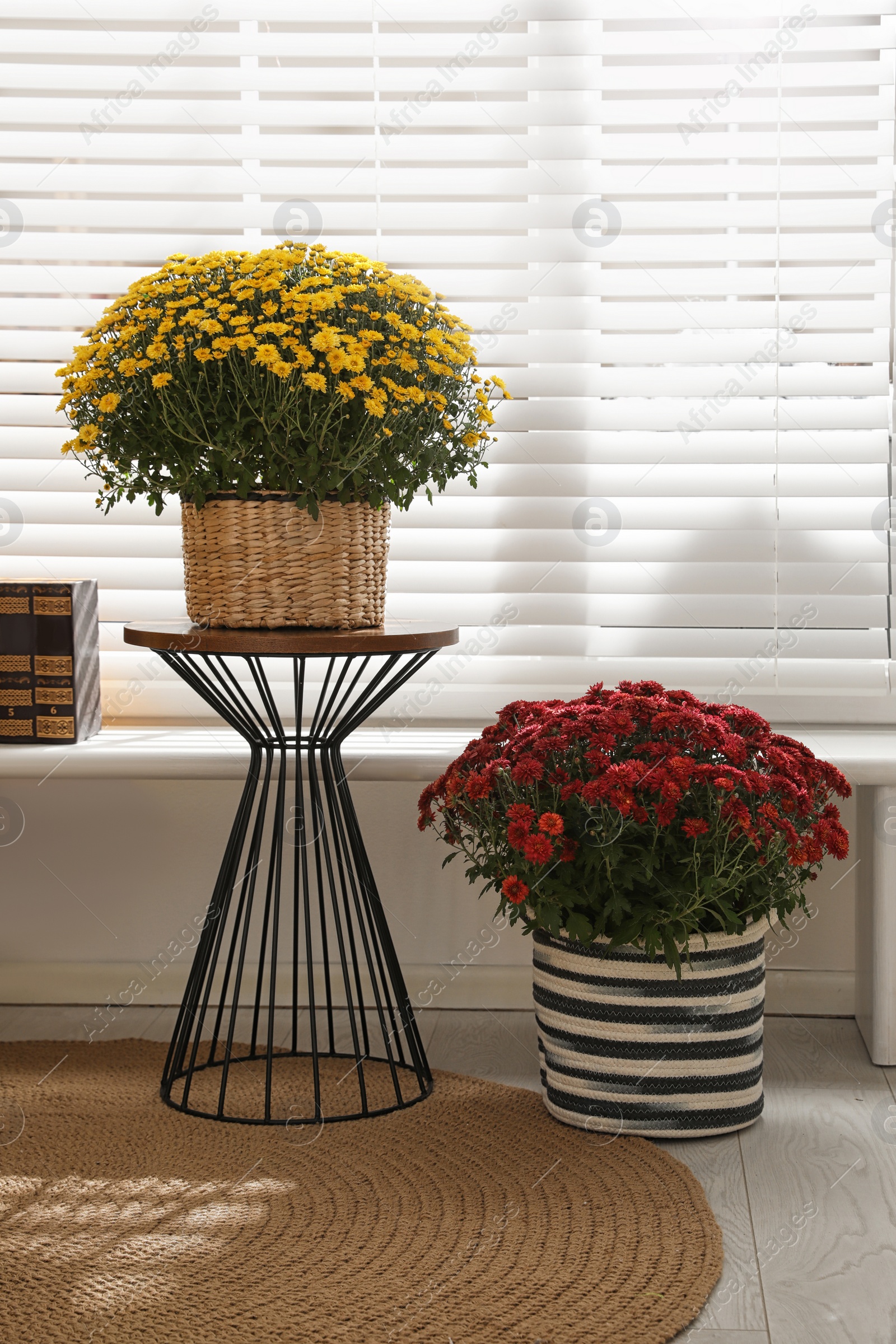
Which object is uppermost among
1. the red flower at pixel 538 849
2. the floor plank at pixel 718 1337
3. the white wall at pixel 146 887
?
the red flower at pixel 538 849

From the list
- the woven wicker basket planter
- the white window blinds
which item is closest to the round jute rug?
the woven wicker basket planter

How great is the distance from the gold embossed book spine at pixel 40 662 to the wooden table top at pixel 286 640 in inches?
16.8

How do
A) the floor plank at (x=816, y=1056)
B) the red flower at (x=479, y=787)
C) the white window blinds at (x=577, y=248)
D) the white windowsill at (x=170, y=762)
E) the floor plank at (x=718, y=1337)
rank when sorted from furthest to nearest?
1. the white window blinds at (x=577, y=248)
2. the white windowsill at (x=170, y=762)
3. the floor plank at (x=816, y=1056)
4. the red flower at (x=479, y=787)
5. the floor plank at (x=718, y=1337)

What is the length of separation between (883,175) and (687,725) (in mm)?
1211

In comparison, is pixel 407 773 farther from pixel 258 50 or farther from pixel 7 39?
pixel 7 39

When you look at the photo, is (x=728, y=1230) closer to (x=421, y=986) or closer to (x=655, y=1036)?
(x=655, y=1036)

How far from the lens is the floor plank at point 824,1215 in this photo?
1.40 metres

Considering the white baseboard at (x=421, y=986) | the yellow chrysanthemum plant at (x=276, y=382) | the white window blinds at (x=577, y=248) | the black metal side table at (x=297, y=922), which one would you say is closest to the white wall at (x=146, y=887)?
the white baseboard at (x=421, y=986)

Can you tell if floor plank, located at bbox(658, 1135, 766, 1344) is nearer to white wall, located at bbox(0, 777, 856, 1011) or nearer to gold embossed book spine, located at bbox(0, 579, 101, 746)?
white wall, located at bbox(0, 777, 856, 1011)

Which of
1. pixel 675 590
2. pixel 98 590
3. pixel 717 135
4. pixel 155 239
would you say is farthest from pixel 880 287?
pixel 98 590

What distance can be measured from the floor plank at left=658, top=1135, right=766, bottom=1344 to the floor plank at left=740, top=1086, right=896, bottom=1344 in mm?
14

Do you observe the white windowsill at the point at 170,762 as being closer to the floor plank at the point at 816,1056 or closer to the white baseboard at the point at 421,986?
the white baseboard at the point at 421,986

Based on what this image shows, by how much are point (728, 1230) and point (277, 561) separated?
1065 millimetres

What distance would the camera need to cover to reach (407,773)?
2166 millimetres
